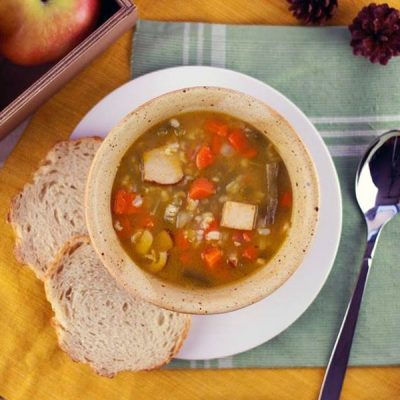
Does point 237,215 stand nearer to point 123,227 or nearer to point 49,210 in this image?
point 123,227

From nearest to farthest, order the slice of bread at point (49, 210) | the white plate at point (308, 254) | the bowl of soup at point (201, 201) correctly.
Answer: the bowl of soup at point (201, 201) → the white plate at point (308, 254) → the slice of bread at point (49, 210)

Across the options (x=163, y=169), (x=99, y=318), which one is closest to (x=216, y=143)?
(x=163, y=169)

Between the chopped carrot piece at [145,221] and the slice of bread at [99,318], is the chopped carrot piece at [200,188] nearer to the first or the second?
the chopped carrot piece at [145,221]

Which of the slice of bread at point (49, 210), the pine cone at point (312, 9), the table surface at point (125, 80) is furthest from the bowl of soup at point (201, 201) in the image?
the pine cone at point (312, 9)

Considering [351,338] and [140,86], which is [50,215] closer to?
[140,86]

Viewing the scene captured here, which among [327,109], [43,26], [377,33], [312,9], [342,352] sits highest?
[43,26]

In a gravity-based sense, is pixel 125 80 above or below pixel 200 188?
above
